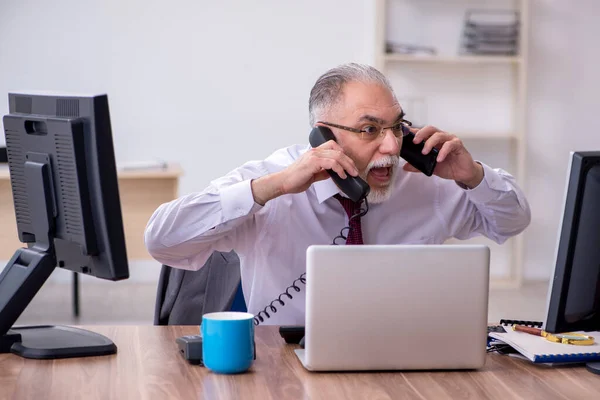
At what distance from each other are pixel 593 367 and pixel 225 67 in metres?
4.43

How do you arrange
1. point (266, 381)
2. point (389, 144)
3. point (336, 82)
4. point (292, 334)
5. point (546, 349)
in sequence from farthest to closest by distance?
1. point (336, 82)
2. point (389, 144)
3. point (292, 334)
4. point (546, 349)
5. point (266, 381)

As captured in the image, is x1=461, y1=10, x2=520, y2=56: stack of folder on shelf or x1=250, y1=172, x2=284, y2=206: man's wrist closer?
x1=250, y1=172, x2=284, y2=206: man's wrist

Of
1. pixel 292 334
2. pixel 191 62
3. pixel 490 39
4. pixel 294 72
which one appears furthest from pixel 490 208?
pixel 191 62

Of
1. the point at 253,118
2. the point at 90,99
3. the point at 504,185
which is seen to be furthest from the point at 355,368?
the point at 253,118

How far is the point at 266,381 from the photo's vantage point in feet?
5.17

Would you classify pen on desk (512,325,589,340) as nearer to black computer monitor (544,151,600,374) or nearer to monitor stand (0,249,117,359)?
black computer monitor (544,151,600,374)

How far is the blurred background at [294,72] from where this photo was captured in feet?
18.5

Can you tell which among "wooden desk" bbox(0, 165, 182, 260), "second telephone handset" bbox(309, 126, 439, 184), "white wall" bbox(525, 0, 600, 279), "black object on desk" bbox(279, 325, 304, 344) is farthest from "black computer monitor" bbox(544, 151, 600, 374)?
"white wall" bbox(525, 0, 600, 279)

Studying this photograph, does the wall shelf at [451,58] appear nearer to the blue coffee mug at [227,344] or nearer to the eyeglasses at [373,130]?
the eyeglasses at [373,130]

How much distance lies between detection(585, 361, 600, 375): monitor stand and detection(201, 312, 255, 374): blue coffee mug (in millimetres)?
653

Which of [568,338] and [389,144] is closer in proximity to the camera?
[568,338]

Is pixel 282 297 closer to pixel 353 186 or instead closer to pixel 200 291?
pixel 200 291

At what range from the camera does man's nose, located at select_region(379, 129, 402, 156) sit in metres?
2.12

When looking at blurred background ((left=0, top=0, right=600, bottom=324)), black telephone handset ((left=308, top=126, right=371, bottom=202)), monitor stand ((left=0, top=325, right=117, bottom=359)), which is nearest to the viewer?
monitor stand ((left=0, top=325, right=117, bottom=359))
